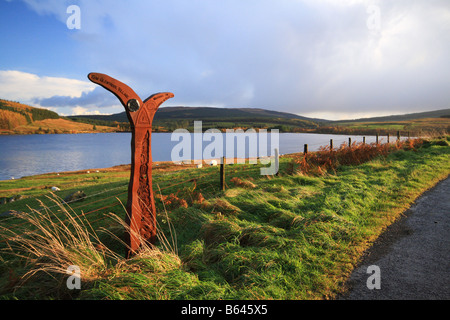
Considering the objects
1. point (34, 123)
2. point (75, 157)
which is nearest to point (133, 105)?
point (75, 157)

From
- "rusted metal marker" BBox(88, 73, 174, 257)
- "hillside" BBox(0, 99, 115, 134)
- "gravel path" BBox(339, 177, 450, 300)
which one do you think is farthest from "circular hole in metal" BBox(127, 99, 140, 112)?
"hillside" BBox(0, 99, 115, 134)

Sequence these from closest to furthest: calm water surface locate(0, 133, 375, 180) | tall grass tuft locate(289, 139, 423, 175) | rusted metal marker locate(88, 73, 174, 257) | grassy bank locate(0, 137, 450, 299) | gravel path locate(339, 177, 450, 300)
→ grassy bank locate(0, 137, 450, 299) → gravel path locate(339, 177, 450, 300) → rusted metal marker locate(88, 73, 174, 257) → tall grass tuft locate(289, 139, 423, 175) → calm water surface locate(0, 133, 375, 180)

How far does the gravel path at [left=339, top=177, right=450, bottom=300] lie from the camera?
343 centimetres

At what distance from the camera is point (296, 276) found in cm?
374

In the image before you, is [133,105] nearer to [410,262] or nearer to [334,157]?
[410,262]

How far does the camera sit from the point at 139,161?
429 centimetres

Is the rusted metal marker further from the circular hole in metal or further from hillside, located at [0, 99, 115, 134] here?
hillside, located at [0, 99, 115, 134]

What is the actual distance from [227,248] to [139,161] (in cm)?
221

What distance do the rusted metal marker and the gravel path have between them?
11.0 ft

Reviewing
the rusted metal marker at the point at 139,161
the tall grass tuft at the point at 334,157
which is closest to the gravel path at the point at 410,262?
the rusted metal marker at the point at 139,161
